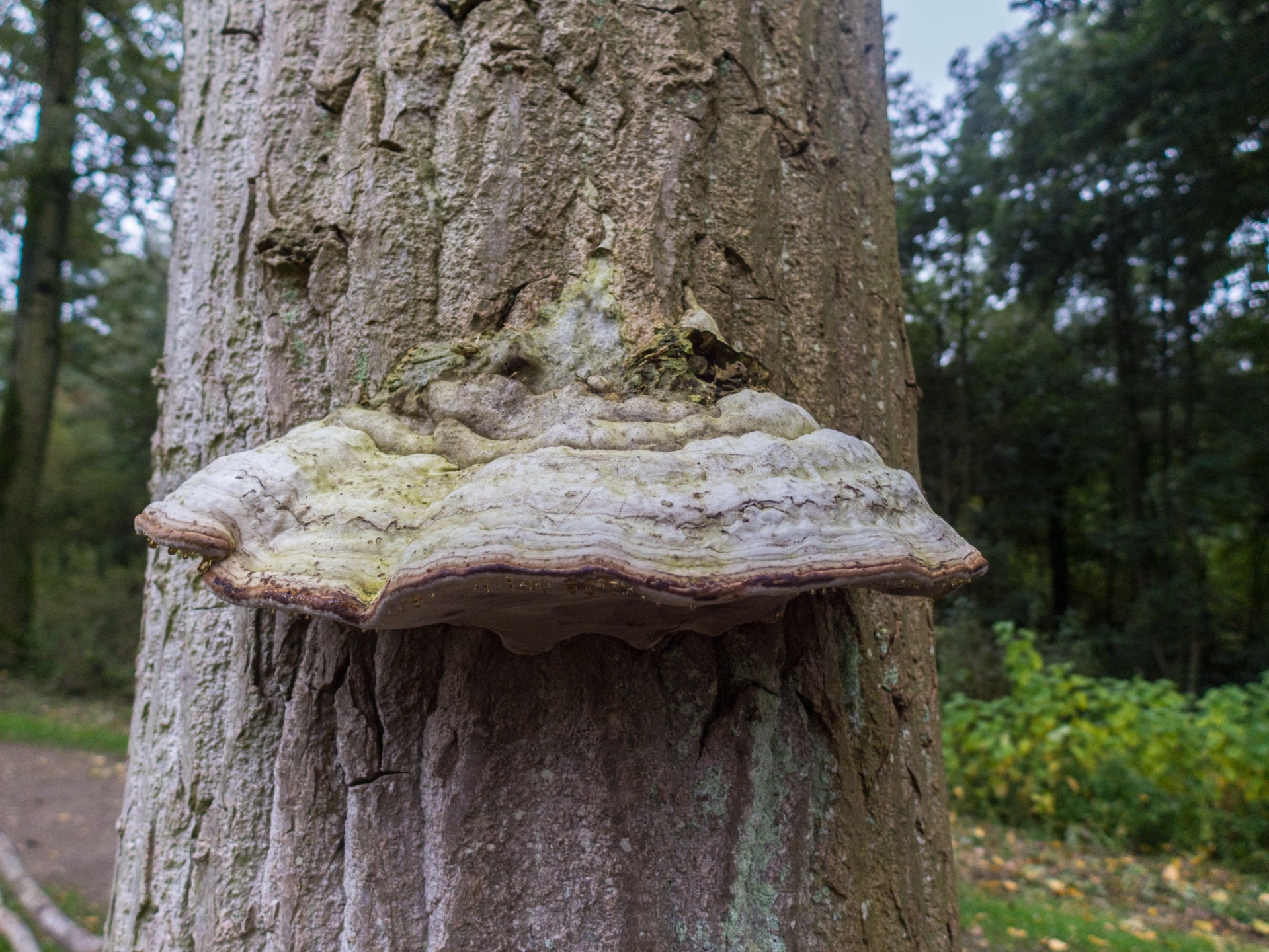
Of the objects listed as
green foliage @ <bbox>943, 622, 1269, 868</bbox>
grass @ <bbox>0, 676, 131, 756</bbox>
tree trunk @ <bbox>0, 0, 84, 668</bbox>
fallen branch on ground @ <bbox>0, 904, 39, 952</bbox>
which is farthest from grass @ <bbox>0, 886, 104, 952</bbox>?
tree trunk @ <bbox>0, 0, 84, 668</bbox>

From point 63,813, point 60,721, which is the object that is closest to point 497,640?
point 63,813

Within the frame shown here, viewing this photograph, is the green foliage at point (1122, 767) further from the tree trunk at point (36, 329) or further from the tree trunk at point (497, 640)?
the tree trunk at point (36, 329)

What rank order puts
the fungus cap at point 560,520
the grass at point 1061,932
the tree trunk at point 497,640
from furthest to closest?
the grass at point 1061,932 < the tree trunk at point 497,640 < the fungus cap at point 560,520

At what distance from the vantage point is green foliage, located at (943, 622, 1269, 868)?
5727 mm

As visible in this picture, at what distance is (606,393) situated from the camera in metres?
0.97

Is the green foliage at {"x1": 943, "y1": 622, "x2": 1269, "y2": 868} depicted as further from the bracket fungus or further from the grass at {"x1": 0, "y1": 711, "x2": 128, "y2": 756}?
the grass at {"x1": 0, "y1": 711, "x2": 128, "y2": 756}

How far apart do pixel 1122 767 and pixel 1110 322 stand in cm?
1482

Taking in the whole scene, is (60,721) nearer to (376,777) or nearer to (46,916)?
(46,916)

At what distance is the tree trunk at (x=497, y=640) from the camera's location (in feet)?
3.18

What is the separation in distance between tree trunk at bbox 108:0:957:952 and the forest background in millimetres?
6027

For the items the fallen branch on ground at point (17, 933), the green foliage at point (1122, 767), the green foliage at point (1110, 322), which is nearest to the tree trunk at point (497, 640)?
the fallen branch on ground at point (17, 933)

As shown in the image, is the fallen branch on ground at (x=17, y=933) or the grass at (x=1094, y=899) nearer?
the fallen branch on ground at (x=17, y=933)

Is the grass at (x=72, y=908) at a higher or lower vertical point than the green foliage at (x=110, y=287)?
lower

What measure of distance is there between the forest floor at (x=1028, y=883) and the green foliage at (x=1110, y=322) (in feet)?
23.4
